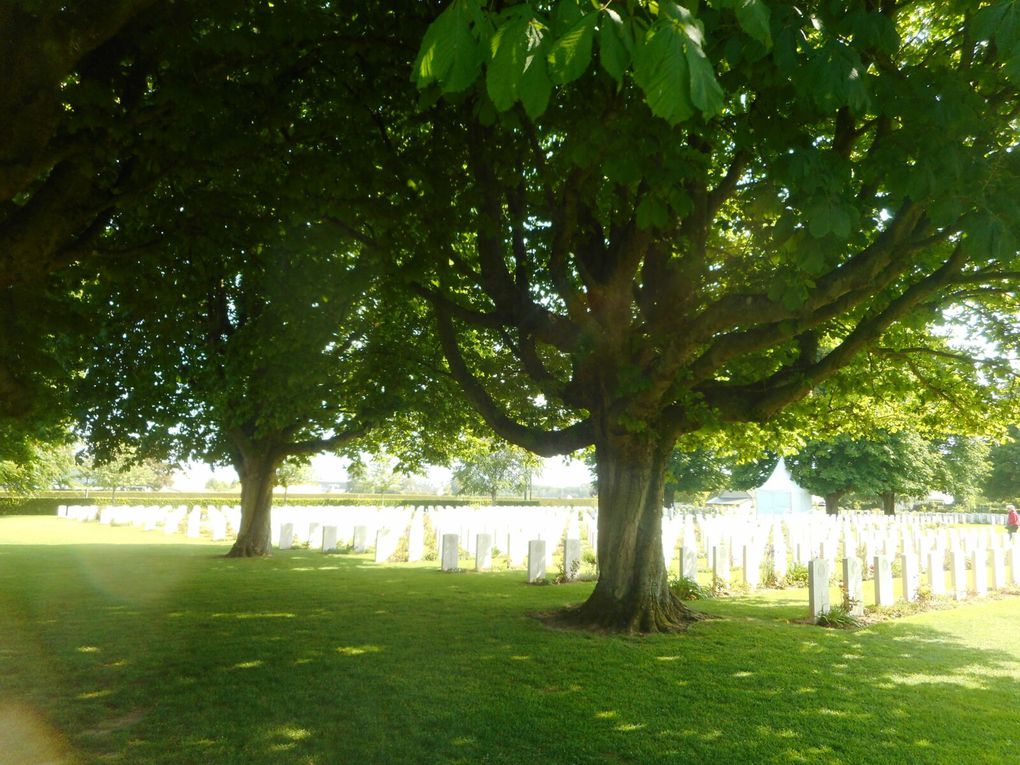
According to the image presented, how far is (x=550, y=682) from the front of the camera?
6.31m

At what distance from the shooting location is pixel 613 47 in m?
2.10

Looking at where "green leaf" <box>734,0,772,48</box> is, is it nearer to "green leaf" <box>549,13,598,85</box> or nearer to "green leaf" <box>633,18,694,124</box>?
"green leaf" <box>633,18,694,124</box>

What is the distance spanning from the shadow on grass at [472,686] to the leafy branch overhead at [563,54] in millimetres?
3970

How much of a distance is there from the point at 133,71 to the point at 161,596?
791 centimetres

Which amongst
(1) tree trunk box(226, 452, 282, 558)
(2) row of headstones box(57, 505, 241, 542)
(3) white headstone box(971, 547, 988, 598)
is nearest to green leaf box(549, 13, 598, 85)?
(3) white headstone box(971, 547, 988, 598)

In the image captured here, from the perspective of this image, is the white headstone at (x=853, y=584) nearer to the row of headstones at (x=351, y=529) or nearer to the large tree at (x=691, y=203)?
the large tree at (x=691, y=203)

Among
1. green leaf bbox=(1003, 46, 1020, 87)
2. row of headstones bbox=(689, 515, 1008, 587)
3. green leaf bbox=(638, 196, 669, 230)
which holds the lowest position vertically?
row of headstones bbox=(689, 515, 1008, 587)

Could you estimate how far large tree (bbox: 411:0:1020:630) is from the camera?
2.23 meters

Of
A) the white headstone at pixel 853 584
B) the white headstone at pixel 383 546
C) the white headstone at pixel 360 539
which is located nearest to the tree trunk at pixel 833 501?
the white headstone at pixel 360 539

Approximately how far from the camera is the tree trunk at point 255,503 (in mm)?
17828

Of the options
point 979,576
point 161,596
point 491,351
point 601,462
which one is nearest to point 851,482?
point 979,576

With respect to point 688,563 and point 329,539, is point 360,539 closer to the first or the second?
point 329,539

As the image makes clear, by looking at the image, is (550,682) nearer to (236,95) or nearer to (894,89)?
(894,89)

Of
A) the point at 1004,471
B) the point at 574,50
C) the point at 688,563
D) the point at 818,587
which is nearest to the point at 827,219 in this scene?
the point at 574,50
